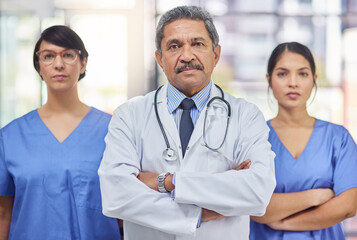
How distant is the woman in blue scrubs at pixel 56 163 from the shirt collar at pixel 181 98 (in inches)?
14.2

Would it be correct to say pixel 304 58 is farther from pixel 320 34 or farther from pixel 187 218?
pixel 320 34

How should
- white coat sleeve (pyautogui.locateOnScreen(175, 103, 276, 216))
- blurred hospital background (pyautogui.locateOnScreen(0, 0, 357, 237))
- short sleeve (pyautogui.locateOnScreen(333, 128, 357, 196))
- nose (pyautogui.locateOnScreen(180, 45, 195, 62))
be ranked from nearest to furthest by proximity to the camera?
white coat sleeve (pyautogui.locateOnScreen(175, 103, 276, 216))
nose (pyautogui.locateOnScreen(180, 45, 195, 62))
short sleeve (pyautogui.locateOnScreen(333, 128, 357, 196))
blurred hospital background (pyautogui.locateOnScreen(0, 0, 357, 237))

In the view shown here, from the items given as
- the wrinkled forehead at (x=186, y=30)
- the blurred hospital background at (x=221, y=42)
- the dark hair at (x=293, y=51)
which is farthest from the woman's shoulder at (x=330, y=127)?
the blurred hospital background at (x=221, y=42)

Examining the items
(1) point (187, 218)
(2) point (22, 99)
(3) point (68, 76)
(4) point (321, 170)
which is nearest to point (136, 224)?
(1) point (187, 218)

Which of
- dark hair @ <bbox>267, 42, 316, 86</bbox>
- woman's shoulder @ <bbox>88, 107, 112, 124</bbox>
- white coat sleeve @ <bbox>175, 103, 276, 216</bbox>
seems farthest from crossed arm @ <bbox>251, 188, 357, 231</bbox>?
woman's shoulder @ <bbox>88, 107, 112, 124</bbox>

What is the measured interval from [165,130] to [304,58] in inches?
27.8

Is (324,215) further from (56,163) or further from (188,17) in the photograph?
(56,163)

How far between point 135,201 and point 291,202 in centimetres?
64

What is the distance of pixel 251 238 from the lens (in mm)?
1905

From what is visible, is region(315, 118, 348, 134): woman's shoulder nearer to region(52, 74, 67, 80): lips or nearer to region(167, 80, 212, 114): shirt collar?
region(167, 80, 212, 114): shirt collar

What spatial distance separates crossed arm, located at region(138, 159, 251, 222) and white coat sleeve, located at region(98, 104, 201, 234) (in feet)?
0.08

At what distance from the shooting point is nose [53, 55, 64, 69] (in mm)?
1789

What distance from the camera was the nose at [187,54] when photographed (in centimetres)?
154

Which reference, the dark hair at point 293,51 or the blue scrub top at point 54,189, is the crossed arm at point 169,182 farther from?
the dark hair at point 293,51
